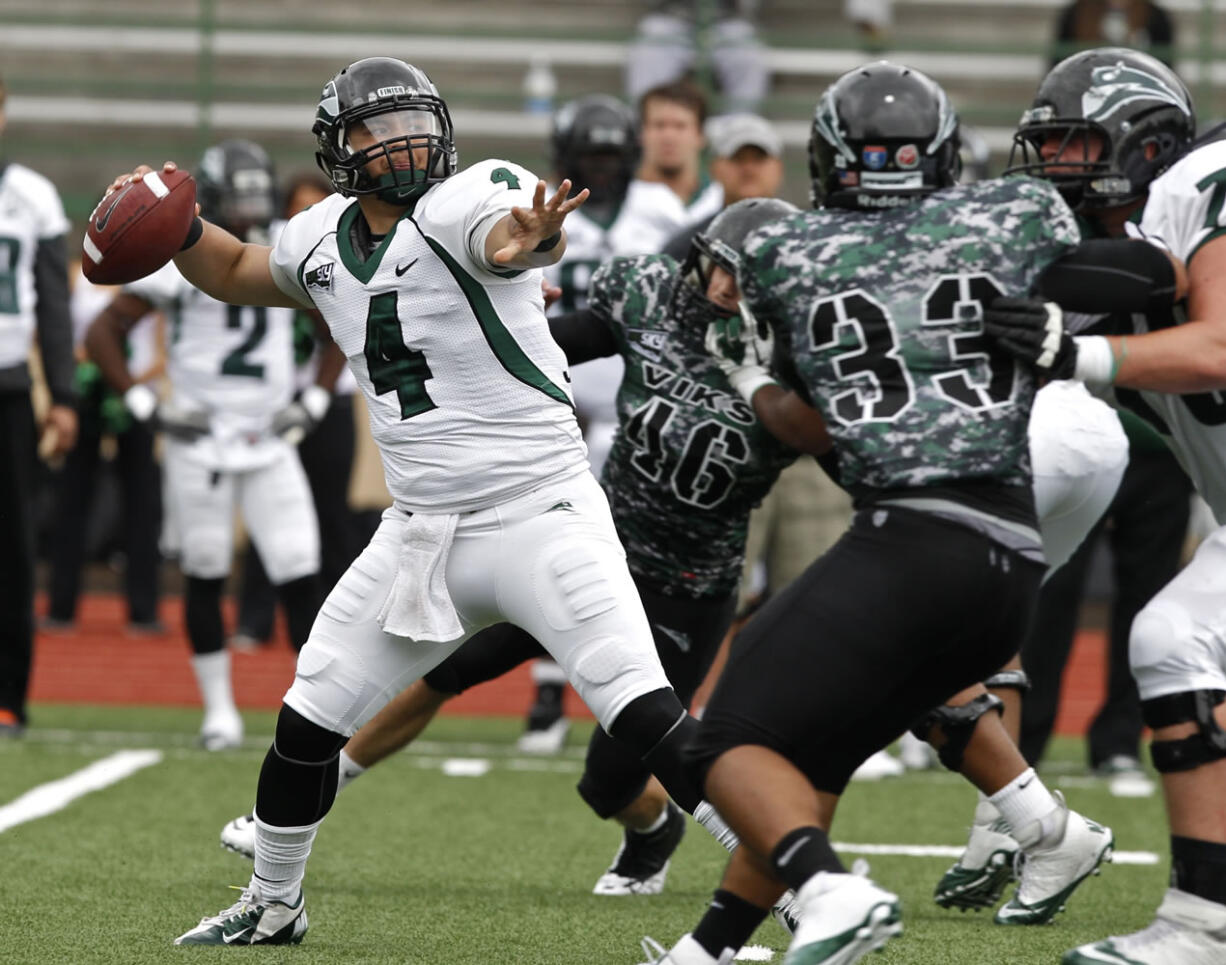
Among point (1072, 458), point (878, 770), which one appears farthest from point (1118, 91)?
point (878, 770)

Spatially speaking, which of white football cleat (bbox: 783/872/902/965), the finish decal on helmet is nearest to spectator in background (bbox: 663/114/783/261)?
the finish decal on helmet

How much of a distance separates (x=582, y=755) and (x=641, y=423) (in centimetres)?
281

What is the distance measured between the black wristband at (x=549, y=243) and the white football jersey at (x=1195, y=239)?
1.06 meters

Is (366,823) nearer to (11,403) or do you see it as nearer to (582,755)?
(582,755)

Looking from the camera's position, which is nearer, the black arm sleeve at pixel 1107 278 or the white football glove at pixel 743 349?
the black arm sleeve at pixel 1107 278

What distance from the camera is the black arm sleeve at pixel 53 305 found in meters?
7.06

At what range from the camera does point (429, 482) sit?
12.4 feet

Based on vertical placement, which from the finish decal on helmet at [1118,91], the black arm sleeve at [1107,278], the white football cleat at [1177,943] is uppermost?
the finish decal on helmet at [1118,91]

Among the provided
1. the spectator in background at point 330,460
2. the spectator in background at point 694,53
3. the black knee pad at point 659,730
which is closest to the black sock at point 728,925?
the black knee pad at point 659,730

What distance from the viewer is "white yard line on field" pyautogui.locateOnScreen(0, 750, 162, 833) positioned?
543 centimetres

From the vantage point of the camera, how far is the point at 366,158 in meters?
3.77

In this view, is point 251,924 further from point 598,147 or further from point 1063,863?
point 598,147

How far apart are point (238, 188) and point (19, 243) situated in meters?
0.79

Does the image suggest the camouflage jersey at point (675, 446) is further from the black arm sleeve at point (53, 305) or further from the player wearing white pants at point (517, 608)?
the black arm sleeve at point (53, 305)
